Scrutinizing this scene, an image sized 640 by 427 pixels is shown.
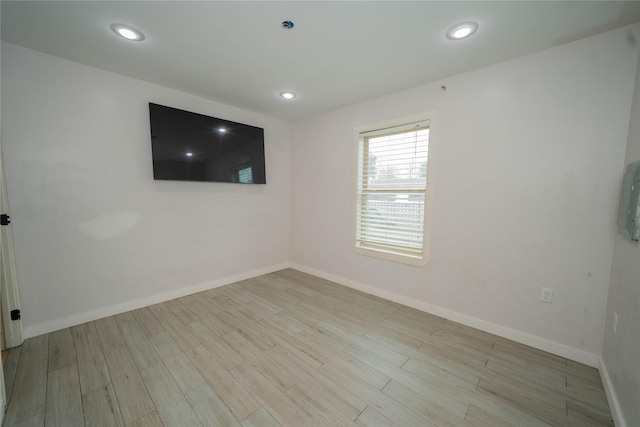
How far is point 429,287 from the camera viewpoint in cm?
265

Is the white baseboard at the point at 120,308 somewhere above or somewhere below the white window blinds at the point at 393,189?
below

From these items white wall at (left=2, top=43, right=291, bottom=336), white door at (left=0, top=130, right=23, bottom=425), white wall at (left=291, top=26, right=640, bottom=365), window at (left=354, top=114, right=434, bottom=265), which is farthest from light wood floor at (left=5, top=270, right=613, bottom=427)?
window at (left=354, top=114, right=434, bottom=265)

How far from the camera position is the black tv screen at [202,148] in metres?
2.65

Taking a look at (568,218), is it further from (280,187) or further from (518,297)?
(280,187)

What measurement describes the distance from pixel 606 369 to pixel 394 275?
169 cm

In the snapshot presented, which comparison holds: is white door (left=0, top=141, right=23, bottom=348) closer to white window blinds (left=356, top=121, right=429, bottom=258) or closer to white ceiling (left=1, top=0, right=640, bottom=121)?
white ceiling (left=1, top=0, right=640, bottom=121)

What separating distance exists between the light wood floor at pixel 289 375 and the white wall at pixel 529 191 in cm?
29

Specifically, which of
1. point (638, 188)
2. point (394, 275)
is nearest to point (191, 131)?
point (394, 275)

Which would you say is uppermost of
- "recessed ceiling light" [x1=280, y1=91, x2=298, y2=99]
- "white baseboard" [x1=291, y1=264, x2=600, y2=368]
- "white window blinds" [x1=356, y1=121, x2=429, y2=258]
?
"recessed ceiling light" [x1=280, y1=91, x2=298, y2=99]

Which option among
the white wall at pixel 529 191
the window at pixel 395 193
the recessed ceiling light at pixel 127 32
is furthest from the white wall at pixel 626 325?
the recessed ceiling light at pixel 127 32

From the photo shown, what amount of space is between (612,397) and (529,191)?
144cm

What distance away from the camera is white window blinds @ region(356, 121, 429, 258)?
272 cm

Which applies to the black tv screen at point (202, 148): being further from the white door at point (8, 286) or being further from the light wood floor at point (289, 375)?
the light wood floor at point (289, 375)

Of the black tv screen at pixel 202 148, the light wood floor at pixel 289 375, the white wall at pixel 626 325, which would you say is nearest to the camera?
the white wall at pixel 626 325
